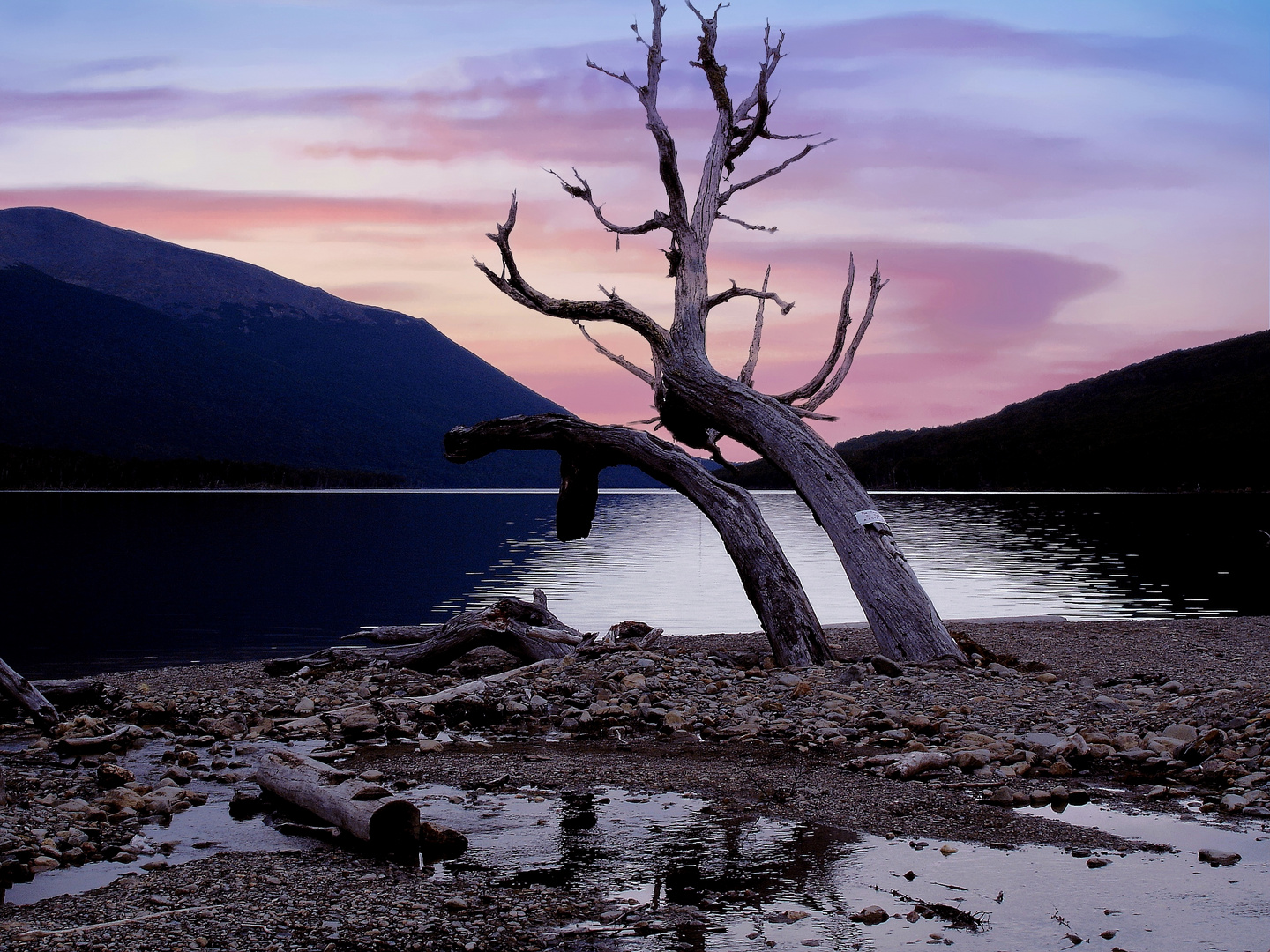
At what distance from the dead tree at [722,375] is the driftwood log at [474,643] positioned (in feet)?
13.8

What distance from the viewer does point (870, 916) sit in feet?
19.5

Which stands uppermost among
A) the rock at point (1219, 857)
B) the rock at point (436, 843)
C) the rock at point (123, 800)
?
the rock at point (1219, 857)

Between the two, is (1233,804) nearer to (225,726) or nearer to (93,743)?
(225,726)

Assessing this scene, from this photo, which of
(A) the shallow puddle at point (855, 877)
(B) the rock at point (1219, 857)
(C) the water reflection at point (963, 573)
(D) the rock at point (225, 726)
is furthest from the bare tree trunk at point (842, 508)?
(C) the water reflection at point (963, 573)

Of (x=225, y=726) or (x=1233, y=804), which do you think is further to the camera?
(x=225, y=726)

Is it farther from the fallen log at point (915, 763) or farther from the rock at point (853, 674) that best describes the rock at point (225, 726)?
the rock at point (853, 674)

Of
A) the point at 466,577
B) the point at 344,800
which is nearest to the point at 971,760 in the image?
the point at 344,800

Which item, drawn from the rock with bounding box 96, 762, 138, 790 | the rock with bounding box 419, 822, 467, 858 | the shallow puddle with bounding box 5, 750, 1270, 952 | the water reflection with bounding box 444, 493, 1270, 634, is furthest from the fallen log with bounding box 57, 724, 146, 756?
the water reflection with bounding box 444, 493, 1270, 634

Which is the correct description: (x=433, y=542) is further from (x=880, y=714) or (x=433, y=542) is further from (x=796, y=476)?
(x=880, y=714)

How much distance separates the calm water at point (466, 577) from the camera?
2870cm

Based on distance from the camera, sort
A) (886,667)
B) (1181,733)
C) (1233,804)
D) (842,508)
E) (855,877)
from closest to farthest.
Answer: (855,877) → (1233,804) → (1181,733) → (886,667) → (842,508)

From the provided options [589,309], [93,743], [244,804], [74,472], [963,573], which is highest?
[589,309]

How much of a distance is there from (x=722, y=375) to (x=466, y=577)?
31329 millimetres

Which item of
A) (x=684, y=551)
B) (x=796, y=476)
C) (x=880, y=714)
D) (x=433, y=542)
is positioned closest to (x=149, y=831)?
(x=880, y=714)
